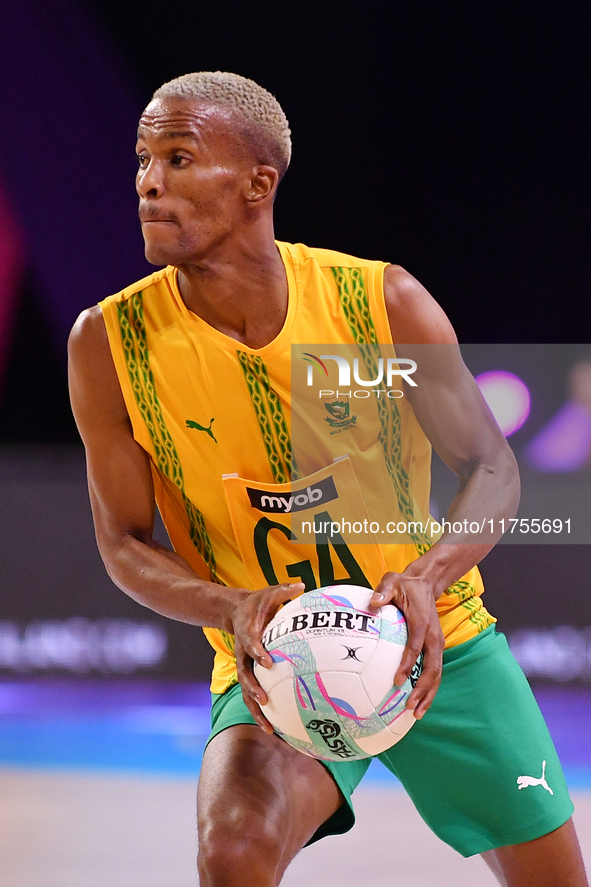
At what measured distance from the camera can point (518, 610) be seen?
417 centimetres

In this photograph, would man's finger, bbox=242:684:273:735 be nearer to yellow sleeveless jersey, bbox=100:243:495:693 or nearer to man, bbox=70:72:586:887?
man, bbox=70:72:586:887

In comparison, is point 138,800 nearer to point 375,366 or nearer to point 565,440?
point 375,366

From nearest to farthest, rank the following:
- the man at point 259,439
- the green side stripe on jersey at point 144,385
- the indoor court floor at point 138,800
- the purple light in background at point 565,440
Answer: the man at point 259,439
the green side stripe on jersey at point 144,385
the indoor court floor at point 138,800
the purple light in background at point 565,440

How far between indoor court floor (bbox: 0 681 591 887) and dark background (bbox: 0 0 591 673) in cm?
55

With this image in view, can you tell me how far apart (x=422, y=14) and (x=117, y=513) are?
3103 mm

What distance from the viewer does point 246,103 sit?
1787 millimetres

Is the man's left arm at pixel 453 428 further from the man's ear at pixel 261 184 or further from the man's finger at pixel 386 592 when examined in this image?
the man's ear at pixel 261 184

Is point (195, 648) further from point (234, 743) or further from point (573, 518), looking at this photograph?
point (234, 743)

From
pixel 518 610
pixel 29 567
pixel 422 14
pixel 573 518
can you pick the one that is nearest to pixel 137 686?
pixel 29 567

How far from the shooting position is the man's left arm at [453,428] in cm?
163

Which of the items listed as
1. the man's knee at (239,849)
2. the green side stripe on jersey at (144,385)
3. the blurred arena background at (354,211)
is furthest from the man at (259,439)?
the blurred arena background at (354,211)

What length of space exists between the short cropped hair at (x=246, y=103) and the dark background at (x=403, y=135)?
2636 millimetres

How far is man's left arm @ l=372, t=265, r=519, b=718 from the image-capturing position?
1.63 m

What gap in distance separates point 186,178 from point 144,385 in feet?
1.24
